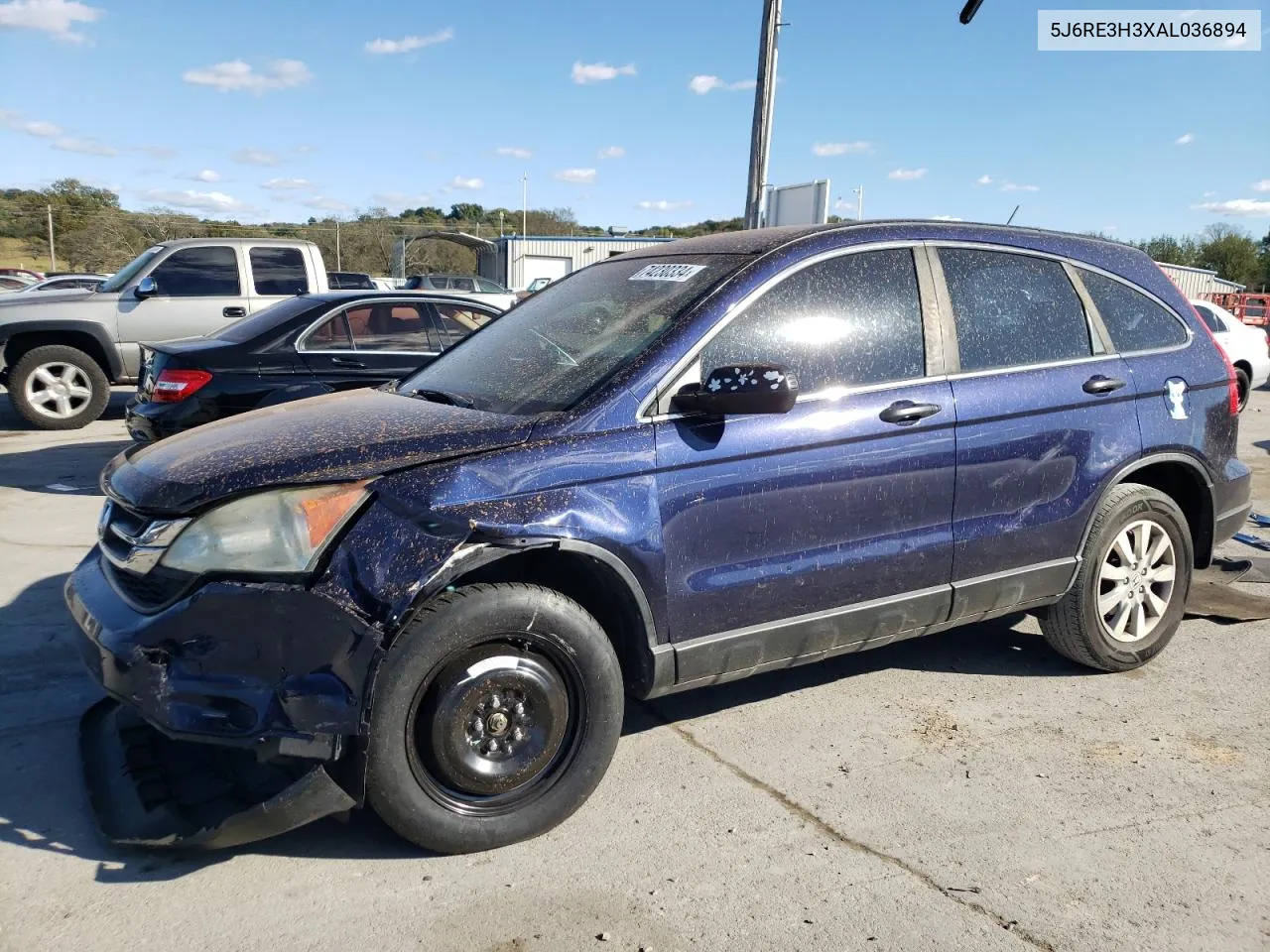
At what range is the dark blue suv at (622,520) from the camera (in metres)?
2.65

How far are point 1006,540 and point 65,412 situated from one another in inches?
391

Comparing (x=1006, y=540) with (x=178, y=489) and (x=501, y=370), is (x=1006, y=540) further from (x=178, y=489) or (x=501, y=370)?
(x=178, y=489)

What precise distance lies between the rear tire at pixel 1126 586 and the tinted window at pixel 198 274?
913cm

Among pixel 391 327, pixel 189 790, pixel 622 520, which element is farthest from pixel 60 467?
pixel 622 520

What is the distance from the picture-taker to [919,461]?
139 inches

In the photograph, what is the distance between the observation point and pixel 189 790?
115 inches

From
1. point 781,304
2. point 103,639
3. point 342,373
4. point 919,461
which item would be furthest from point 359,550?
point 342,373

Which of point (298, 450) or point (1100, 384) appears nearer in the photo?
point (298, 450)

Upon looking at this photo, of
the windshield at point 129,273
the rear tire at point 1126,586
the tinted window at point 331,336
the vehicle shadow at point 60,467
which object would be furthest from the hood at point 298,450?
the windshield at point 129,273

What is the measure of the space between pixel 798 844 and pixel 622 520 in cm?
111

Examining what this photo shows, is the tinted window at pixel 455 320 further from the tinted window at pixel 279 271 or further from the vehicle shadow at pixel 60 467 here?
the tinted window at pixel 279 271

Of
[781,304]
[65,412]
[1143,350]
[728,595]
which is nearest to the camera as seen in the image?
[728,595]

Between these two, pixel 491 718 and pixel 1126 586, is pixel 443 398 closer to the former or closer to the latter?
pixel 491 718

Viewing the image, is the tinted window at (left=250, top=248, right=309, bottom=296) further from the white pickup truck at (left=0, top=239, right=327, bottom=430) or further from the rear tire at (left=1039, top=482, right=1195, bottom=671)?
the rear tire at (left=1039, top=482, right=1195, bottom=671)
